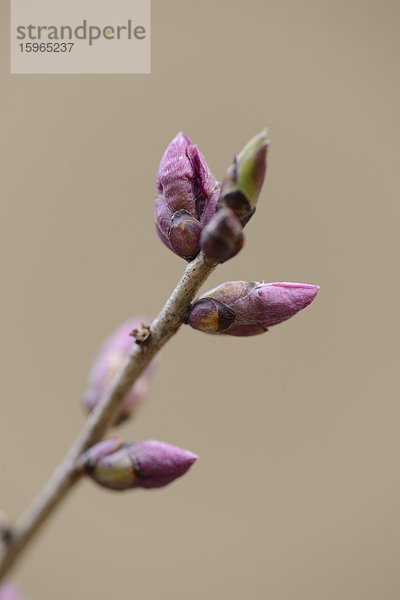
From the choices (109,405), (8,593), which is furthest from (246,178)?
(8,593)

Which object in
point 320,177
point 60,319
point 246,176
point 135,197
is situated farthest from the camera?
point 320,177

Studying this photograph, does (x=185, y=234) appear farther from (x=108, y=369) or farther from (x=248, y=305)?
(x=108, y=369)

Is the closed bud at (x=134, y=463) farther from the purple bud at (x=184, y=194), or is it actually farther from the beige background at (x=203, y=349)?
the beige background at (x=203, y=349)

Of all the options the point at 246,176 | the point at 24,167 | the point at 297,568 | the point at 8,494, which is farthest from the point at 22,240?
the point at 246,176

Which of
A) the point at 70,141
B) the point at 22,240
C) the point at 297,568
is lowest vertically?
the point at 297,568

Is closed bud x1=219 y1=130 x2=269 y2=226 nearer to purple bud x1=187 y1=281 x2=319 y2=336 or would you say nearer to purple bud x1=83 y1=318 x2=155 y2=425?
purple bud x1=187 y1=281 x2=319 y2=336

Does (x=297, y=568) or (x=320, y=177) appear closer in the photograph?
(x=297, y=568)

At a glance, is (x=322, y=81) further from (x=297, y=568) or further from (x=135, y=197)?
(x=297, y=568)
